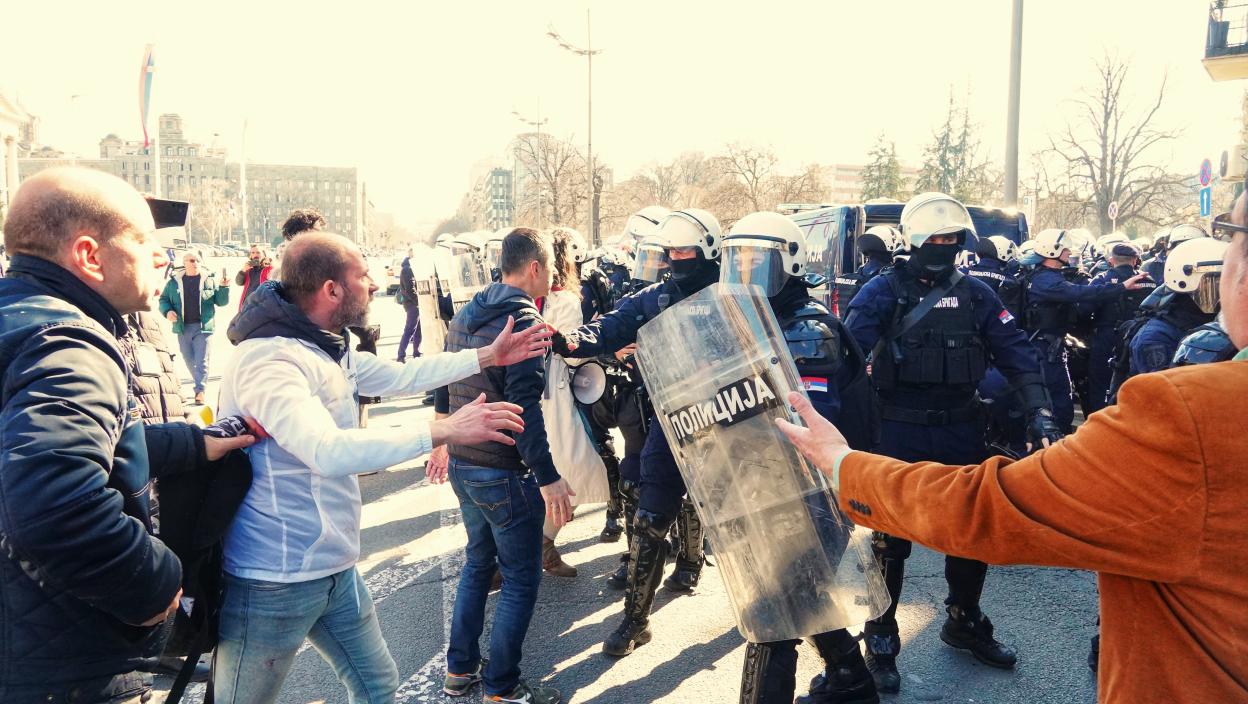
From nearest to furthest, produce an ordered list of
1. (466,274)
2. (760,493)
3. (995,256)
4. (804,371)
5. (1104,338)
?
(760,493)
(804,371)
(466,274)
(1104,338)
(995,256)

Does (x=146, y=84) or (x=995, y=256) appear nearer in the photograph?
(x=995, y=256)

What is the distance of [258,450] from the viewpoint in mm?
2230

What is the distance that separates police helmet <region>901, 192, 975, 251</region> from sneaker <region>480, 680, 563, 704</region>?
266cm

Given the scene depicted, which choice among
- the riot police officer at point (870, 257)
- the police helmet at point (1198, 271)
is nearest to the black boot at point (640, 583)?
the police helmet at point (1198, 271)

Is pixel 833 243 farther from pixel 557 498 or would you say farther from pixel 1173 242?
pixel 557 498

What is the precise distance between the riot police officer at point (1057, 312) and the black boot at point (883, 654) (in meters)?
4.92

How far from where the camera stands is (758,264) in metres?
3.49

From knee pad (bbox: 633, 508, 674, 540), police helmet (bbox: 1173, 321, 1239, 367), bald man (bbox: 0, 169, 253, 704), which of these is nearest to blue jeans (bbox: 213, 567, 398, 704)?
bald man (bbox: 0, 169, 253, 704)

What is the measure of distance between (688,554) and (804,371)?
1901 mm

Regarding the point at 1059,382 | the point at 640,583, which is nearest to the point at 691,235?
the point at 640,583

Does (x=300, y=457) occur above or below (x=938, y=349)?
below

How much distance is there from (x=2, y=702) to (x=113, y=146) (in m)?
119

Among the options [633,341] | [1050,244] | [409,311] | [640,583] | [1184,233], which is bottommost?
[640,583]

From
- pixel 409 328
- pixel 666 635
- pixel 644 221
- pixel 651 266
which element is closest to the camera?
pixel 666 635
